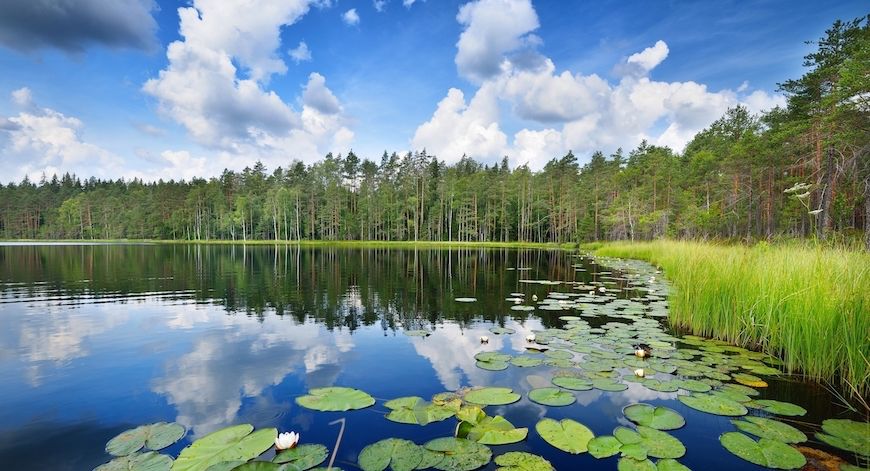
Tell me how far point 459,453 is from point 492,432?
505mm

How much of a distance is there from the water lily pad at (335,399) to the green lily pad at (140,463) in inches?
58.0

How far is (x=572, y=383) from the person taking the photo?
16.8ft

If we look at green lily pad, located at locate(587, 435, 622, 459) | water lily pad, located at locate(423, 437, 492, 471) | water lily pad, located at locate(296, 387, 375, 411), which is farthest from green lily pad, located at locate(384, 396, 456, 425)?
green lily pad, located at locate(587, 435, 622, 459)

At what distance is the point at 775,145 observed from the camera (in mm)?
30125

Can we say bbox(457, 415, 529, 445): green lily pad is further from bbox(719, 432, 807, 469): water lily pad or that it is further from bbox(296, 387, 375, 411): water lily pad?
bbox(719, 432, 807, 469): water lily pad

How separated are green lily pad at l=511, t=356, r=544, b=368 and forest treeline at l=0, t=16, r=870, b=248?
91.8 feet

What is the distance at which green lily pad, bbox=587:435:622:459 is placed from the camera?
340 cm

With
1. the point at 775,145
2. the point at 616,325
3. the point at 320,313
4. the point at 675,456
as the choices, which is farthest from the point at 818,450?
the point at 775,145

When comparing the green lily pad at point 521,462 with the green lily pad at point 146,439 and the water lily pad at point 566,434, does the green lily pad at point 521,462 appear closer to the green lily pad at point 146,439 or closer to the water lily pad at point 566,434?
the water lily pad at point 566,434

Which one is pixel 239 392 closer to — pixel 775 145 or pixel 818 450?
pixel 818 450

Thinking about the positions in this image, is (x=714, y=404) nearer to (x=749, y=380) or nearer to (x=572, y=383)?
(x=749, y=380)

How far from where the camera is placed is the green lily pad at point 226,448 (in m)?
3.16

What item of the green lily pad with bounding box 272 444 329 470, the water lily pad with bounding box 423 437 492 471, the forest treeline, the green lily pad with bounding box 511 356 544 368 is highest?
the forest treeline

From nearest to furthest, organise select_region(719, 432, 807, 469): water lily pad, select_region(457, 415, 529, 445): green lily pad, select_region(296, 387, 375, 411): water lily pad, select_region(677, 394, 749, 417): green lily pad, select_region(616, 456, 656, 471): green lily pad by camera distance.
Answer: select_region(616, 456, 656, 471): green lily pad < select_region(719, 432, 807, 469): water lily pad < select_region(457, 415, 529, 445): green lily pad < select_region(677, 394, 749, 417): green lily pad < select_region(296, 387, 375, 411): water lily pad
